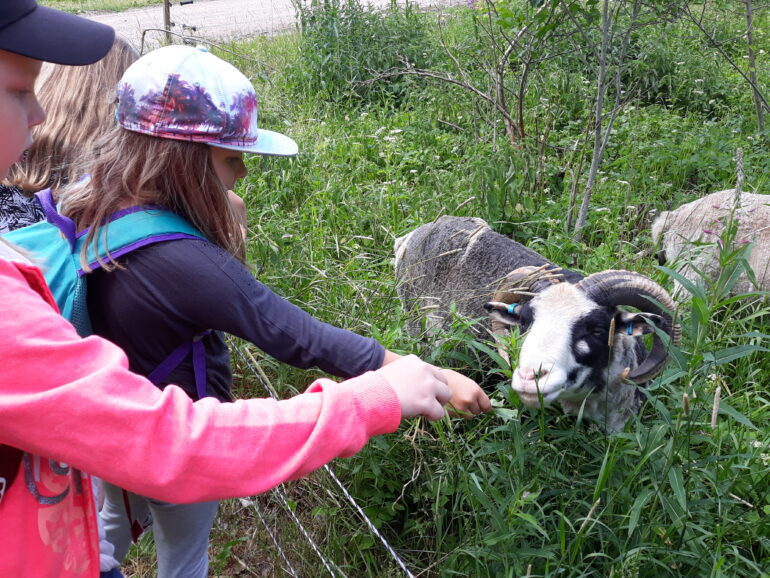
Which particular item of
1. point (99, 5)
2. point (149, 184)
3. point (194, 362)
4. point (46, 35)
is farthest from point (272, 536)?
point (99, 5)

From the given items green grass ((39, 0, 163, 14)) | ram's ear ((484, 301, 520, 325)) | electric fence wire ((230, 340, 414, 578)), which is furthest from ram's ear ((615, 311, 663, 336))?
green grass ((39, 0, 163, 14))

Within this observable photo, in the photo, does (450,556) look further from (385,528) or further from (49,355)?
(49,355)

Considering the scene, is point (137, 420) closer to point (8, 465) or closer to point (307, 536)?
point (8, 465)

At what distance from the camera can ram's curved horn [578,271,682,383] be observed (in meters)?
3.26

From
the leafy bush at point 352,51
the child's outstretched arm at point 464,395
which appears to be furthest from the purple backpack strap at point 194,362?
the leafy bush at point 352,51

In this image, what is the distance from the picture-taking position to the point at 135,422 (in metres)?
1.08

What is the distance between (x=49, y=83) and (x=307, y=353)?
155cm

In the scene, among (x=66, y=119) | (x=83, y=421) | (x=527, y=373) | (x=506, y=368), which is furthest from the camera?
(x=527, y=373)

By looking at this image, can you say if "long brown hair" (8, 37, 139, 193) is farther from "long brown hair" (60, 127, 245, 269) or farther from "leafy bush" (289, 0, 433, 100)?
"leafy bush" (289, 0, 433, 100)

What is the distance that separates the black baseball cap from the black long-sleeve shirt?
0.64m

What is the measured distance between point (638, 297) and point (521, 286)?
0.60m

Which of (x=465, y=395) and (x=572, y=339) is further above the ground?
(x=465, y=395)

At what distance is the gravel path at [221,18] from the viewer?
39.1 ft

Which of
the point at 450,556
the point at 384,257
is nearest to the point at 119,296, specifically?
the point at 450,556
